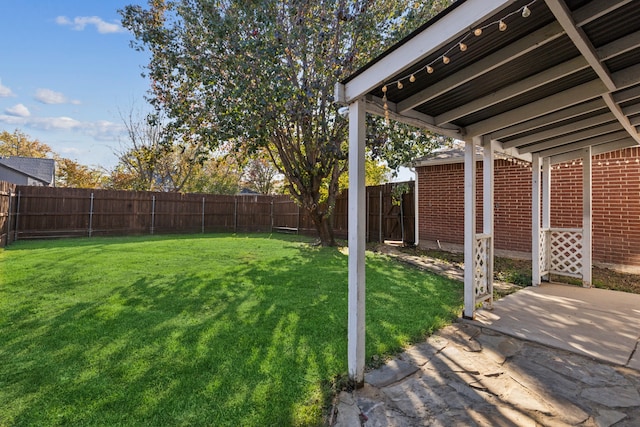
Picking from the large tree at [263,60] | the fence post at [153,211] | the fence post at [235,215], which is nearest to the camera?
the large tree at [263,60]

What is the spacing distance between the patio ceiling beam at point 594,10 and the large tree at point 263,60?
4.59 metres

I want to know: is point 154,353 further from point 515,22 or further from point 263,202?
point 263,202

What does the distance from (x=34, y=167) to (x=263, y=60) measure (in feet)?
64.2

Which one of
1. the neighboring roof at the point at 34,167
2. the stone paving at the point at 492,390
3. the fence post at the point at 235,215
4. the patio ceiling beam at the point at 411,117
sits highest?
the neighboring roof at the point at 34,167

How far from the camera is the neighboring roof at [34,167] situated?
671 inches

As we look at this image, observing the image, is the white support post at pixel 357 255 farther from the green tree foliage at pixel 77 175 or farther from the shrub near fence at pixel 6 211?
the green tree foliage at pixel 77 175

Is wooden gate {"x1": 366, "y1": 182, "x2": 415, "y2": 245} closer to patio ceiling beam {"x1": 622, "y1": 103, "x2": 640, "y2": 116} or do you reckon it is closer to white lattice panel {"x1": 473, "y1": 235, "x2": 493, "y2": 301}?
white lattice panel {"x1": 473, "y1": 235, "x2": 493, "y2": 301}

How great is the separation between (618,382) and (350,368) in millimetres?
1937

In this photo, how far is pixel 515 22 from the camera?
6.02 feet

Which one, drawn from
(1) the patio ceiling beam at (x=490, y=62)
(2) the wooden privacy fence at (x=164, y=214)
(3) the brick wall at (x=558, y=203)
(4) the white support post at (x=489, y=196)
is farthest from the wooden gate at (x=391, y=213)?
(1) the patio ceiling beam at (x=490, y=62)

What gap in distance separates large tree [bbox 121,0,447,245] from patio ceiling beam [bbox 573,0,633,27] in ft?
15.1

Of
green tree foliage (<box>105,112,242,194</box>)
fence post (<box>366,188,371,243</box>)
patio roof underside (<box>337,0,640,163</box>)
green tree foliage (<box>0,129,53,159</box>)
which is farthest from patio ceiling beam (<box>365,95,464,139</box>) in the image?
green tree foliage (<box>0,129,53,159</box>)

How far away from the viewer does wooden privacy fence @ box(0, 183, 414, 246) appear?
388 inches

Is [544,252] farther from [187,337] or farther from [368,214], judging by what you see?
[187,337]
